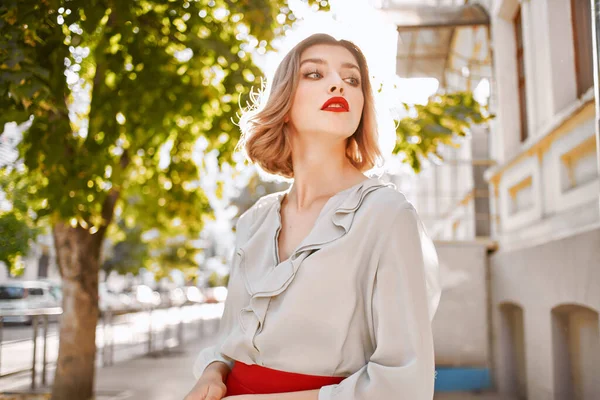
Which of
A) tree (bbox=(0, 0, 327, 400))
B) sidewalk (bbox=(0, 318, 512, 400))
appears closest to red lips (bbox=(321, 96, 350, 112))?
tree (bbox=(0, 0, 327, 400))

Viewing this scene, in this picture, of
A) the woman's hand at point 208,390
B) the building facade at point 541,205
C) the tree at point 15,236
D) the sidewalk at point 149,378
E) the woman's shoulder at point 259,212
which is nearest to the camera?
the woman's hand at point 208,390

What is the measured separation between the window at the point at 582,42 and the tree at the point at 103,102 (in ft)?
7.05

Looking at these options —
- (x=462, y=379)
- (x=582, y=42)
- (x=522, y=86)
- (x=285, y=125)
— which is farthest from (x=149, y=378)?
Result: (x=285, y=125)

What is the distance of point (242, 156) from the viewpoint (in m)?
5.09

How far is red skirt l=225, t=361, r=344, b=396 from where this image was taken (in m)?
1.60

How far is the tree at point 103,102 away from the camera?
116 inches

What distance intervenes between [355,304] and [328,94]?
65 cm

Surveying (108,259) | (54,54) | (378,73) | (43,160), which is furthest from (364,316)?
(108,259)

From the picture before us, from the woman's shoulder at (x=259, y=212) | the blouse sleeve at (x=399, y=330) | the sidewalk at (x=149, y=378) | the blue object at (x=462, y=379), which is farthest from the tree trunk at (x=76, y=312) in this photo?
the blouse sleeve at (x=399, y=330)

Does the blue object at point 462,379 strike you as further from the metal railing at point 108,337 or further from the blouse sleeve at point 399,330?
the blouse sleeve at point 399,330

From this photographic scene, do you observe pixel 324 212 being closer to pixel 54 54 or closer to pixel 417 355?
pixel 417 355

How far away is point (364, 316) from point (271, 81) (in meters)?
0.88

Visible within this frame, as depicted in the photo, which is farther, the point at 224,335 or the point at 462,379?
the point at 462,379

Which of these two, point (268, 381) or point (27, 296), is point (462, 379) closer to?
point (268, 381)
